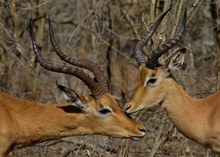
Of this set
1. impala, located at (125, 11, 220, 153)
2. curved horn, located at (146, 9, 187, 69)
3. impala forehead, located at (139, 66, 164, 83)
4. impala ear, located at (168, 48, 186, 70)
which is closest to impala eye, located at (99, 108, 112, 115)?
impala, located at (125, 11, 220, 153)

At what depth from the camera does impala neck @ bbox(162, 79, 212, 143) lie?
327 inches

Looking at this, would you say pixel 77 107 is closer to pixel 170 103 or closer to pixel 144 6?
pixel 170 103

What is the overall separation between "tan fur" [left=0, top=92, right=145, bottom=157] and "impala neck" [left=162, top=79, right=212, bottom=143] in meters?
0.84

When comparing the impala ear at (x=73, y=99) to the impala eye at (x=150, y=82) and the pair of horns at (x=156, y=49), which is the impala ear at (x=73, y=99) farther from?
the pair of horns at (x=156, y=49)

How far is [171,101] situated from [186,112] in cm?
23

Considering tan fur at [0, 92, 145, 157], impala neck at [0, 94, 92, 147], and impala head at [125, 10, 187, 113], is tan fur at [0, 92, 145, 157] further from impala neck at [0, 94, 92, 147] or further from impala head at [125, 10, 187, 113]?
impala head at [125, 10, 187, 113]

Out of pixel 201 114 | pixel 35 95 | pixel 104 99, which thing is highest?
pixel 104 99

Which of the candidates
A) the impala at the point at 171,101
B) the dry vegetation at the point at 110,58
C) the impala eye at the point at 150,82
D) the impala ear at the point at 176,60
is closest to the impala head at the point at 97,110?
the impala at the point at 171,101

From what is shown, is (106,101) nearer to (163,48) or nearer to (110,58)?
(163,48)

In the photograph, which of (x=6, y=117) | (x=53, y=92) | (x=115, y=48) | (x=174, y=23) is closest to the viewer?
(x=6, y=117)

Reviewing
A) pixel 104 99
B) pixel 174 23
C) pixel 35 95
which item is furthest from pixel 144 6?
pixel 104 99

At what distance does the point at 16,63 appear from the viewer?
41.1 feet

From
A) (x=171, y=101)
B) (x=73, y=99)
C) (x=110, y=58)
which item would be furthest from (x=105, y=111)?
(x=110, y=58)

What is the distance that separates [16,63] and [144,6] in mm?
2783
